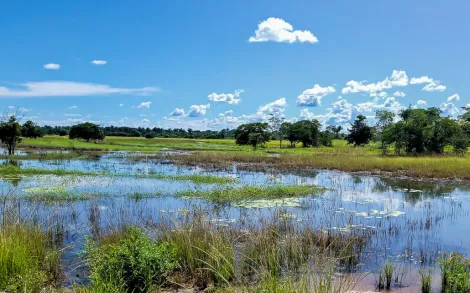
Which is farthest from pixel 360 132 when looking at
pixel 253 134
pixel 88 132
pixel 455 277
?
pixel 455 277

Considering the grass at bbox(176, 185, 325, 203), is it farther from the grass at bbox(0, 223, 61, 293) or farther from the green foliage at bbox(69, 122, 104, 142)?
the green foliage at bbox(69, 122, 104, 142)

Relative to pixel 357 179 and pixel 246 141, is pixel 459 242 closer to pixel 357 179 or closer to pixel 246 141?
pixel 357 179

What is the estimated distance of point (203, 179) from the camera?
2322cm

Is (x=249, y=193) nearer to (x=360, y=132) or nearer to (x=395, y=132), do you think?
(x=395, y=132)

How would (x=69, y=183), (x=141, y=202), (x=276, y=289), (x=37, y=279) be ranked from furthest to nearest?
(x=69, y=183) < (x=141, y=202) < (x=37, y=279) < (x=276, y=289)

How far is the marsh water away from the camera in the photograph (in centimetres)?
995

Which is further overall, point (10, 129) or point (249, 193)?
point (10, 129)

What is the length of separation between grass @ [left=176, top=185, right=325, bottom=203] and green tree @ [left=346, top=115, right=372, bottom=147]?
5651 cm

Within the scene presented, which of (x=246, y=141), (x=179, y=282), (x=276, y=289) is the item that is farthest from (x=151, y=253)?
(x=246, y=141)

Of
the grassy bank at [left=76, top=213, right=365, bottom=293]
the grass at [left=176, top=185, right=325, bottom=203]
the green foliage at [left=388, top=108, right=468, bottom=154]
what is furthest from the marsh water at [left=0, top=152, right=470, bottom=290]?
the green foliage at [left=388, top=108, right=468, bottom=154]

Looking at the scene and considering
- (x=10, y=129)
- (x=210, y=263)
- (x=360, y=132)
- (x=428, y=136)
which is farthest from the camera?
(x=360, y=132)

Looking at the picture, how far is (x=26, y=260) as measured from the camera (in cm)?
650

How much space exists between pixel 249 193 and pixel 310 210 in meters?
3.82

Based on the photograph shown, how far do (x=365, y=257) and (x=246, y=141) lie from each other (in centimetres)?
6618
